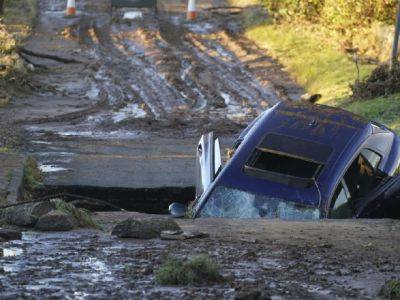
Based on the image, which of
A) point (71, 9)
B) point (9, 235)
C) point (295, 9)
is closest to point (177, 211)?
point (9, 235)

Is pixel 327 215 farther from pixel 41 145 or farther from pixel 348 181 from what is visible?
pixel 41 145

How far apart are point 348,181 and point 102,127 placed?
352 inches

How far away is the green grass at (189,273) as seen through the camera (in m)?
7.03

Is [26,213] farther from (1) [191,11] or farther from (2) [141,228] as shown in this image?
(1) [191,11]

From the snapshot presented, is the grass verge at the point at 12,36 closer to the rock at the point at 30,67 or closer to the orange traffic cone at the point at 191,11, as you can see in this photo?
the rock at the point at 30,67

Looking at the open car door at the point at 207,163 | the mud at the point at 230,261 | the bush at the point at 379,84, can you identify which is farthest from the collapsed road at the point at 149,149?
the bush at the point at 379,84

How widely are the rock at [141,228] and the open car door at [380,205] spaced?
105 inches

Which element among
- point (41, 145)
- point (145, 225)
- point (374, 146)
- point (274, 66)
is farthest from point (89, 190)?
point (274, 66)

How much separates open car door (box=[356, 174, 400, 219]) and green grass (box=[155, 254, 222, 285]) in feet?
13.6

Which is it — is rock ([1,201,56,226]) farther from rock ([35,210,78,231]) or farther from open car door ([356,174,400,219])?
open car door ([356,174,400,219])

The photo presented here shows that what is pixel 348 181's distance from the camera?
1096 cm

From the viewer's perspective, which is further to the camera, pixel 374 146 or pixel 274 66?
pixel 274 66

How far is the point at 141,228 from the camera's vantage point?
8969 mm

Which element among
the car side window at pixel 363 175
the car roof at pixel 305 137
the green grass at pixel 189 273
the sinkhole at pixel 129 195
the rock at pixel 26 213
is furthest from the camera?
the sinkhole at pixel 129 195
